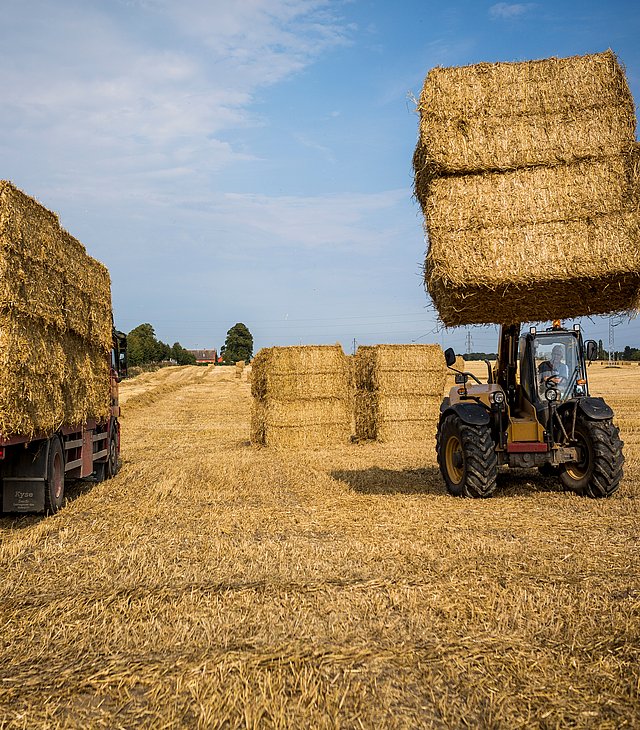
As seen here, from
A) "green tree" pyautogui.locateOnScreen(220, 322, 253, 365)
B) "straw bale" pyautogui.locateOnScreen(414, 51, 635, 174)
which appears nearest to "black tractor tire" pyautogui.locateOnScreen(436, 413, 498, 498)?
"straw bale" pyautogui.locateOnScreen(414, 51, 635, 174)

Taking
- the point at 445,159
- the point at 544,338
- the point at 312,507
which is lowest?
the point at 312,507

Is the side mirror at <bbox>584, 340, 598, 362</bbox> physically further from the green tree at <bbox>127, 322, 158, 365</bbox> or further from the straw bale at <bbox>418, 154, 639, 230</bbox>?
the green tree at <bbox>127, 322, 158, 365</bbox>

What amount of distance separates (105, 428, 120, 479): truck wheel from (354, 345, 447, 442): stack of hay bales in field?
21.0ft

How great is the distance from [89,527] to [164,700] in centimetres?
451

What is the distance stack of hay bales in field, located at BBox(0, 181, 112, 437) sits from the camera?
23.4 ft

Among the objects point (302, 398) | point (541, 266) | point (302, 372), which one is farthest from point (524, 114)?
point (302, 398)

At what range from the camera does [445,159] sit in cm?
834

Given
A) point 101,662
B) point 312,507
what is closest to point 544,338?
point 312,507

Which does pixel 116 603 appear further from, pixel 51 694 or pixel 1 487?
pixel 1 487

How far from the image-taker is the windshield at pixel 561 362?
9.67 metres

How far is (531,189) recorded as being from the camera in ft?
26.6

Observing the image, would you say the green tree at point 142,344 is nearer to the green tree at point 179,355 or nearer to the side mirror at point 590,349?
the green tree at point 179,355

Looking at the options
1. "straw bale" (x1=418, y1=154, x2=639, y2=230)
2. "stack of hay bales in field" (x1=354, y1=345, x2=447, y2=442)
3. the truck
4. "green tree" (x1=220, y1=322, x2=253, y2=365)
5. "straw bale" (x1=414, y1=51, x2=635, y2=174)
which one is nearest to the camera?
"straw bale" (x1=418, y1=154, x2=639, y2=230)

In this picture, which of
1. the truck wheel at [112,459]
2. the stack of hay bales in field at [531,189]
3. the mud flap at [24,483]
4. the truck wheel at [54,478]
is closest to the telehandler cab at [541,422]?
the stack of hay bales in field at [531,189]
